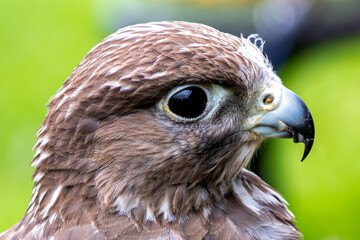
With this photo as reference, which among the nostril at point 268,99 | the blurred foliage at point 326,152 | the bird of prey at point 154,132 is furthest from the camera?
the blurred foliage at point 326,152

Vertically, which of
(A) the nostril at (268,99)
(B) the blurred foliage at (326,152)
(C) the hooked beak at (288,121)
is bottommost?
(B) the blurred foliage at (326,152)

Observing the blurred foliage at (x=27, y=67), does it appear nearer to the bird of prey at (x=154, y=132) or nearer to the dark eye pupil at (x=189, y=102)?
the bird of prey at (x=154, y=132)

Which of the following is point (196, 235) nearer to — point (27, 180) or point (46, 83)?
point (27, 180)

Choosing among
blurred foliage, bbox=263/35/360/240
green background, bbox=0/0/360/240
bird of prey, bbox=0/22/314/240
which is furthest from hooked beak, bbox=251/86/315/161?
blurred foliage, bbox=263/35/360/240

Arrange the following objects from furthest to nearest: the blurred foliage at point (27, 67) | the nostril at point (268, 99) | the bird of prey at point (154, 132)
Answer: the blurred foliage at point (27, 67)
the nostril at point (268, 99)
the bird of prey at point (154, 132)

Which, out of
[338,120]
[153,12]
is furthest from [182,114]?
[338,120]

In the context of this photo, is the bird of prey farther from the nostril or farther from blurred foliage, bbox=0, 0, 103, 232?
blurred foliage, bbox=0, 0, 103, 232

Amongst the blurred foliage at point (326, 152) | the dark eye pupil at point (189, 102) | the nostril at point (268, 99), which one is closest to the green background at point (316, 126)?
the blurred foliage at point (326, 152)

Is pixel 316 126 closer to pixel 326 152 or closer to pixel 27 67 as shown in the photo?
pixel 326 152

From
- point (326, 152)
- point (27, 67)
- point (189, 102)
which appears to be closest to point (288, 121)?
point (189, 102)
